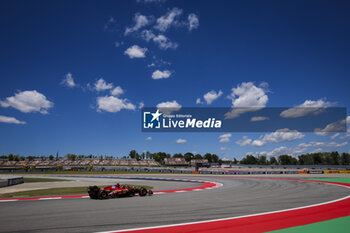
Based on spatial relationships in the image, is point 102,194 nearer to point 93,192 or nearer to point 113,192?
point 93,192

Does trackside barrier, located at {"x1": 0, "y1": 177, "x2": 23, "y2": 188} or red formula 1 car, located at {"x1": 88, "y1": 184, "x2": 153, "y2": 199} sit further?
trackside barrier, located at {"x1": 0, "y1": 177, "x2": 23, "y2": 188}

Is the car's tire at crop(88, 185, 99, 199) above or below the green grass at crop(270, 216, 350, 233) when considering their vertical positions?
above

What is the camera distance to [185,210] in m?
10.3

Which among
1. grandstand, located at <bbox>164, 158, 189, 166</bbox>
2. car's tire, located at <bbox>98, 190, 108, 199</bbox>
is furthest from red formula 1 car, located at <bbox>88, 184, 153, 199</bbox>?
grandstand, located at <bbox>164, 158, 189, 166</bbox>

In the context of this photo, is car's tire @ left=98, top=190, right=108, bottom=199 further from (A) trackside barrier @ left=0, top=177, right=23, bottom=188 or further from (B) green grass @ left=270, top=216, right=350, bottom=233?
(A) trackside barrier @ left=0, top=177, right=23, bottom=188

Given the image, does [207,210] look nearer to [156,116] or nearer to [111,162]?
[156,116]

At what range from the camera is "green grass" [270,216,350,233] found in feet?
23.9

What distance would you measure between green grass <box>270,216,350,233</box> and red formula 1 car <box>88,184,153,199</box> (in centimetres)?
1040

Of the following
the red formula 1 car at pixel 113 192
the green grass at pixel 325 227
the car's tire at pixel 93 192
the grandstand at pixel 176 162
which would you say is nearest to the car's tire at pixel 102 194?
the red formula 1 car at pixel 113 192

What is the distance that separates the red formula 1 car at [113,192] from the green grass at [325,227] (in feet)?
34.1

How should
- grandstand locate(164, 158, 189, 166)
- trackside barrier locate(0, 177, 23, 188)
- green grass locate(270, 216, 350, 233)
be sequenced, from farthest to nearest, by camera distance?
1. grandstand locate(164, 158, 189, 166)
2. trackside barrier locate(0, 177, 23, 188)
3. green grass locate(270, 216, 350, 233)

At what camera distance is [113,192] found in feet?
48.6

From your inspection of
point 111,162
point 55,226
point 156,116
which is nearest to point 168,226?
point 55,226

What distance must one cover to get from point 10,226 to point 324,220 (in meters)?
11.3
